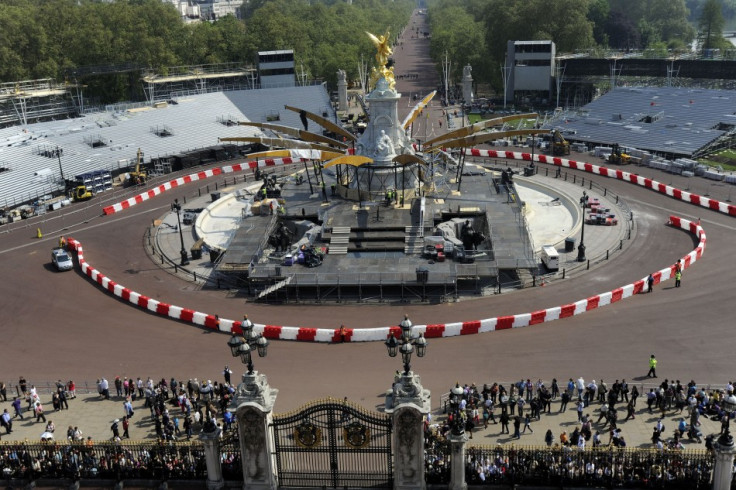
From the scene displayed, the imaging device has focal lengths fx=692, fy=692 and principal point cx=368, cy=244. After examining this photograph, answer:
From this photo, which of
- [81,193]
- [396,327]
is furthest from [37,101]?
[396,327]

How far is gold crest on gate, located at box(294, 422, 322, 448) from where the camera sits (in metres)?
25.4

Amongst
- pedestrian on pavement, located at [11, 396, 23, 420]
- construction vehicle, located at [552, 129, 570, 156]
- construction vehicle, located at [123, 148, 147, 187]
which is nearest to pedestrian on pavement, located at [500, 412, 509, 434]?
pedestrian on pavement, located at [11, 396, 23, 420]

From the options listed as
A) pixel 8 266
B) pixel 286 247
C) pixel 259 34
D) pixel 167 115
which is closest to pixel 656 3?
pixel 259 34

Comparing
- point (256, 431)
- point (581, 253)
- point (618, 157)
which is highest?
point (618, 157)

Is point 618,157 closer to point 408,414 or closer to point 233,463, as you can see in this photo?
point 408,414

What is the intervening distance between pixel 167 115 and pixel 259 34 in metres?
40.0

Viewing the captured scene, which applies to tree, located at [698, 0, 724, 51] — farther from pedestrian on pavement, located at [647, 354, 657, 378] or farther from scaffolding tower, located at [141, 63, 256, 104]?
pedestrian on pavement, located at [647, 354, 657, 378]

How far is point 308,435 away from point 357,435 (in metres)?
1.84

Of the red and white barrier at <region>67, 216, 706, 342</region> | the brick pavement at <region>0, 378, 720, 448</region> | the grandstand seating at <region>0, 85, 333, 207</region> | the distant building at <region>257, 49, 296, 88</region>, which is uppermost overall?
the distant building at <region>257, 49, 296, 88</region>

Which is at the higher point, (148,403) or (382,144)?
(382,144)

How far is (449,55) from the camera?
14150cm

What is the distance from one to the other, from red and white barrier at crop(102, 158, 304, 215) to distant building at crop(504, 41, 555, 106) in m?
50.7

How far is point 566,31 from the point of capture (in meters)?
123

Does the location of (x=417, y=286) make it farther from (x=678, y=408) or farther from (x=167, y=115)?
(x=167, y=115)
